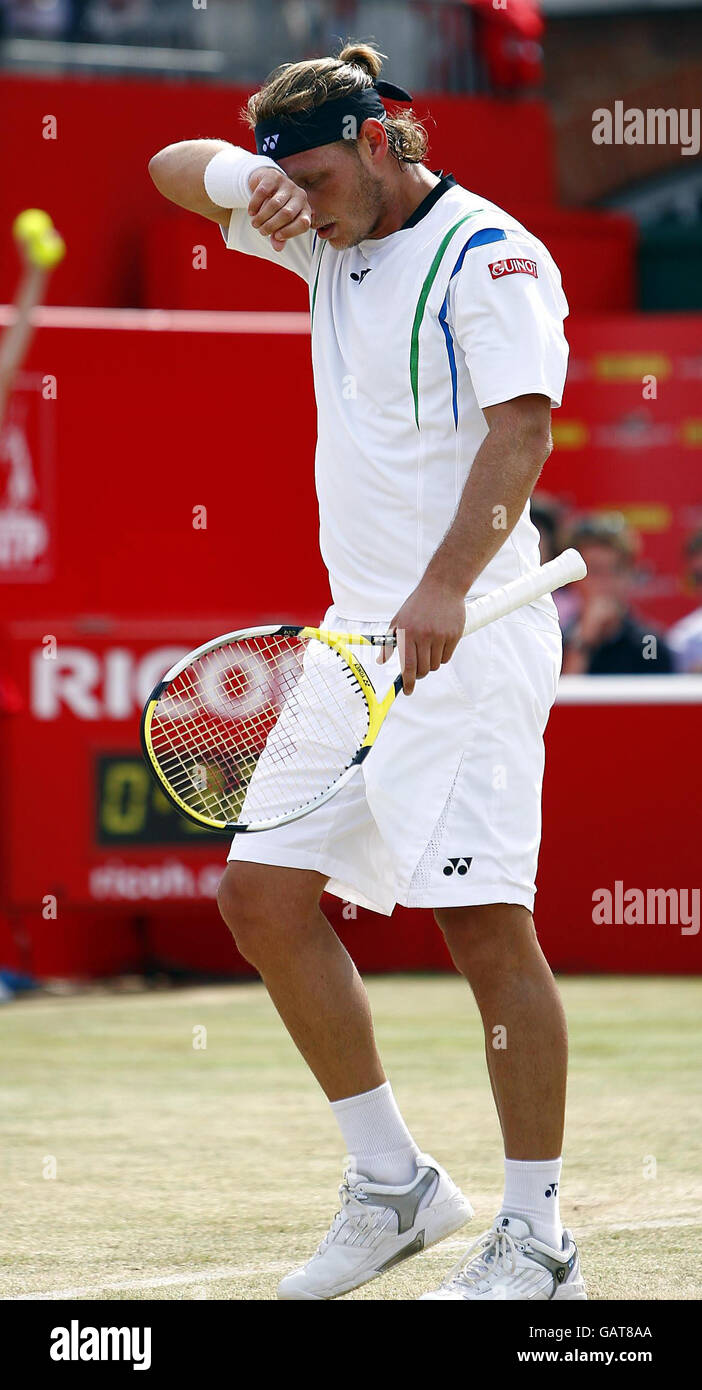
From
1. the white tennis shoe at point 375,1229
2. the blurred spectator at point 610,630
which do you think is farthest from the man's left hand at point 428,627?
the blurred spectator at point 610,630

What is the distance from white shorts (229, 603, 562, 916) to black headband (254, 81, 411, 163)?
882 mm

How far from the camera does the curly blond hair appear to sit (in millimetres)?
3812

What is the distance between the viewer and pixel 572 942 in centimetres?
891

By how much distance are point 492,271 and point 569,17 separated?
15.1 meters

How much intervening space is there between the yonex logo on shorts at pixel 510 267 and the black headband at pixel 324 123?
0.38 metres

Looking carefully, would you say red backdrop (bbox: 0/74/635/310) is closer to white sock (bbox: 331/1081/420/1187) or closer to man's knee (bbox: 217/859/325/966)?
man's knee (bbox: 217/859/325/966)

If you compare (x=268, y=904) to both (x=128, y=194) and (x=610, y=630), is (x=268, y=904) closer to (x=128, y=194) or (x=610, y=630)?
(x=610, y=630)

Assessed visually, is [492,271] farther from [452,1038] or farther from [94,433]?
[94,433]

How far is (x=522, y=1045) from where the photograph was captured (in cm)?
372

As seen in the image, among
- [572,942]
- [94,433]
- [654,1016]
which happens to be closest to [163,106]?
[94,433]

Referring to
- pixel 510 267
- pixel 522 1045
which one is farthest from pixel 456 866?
pixel 510 267

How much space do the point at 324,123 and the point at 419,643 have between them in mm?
965

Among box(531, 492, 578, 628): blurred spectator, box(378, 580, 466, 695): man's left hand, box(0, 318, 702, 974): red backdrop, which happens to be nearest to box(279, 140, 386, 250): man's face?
box(378, 580, 466, 695): man's left hand

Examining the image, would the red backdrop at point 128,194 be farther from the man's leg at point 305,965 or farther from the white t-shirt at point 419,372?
the man's leg at point 305,965
